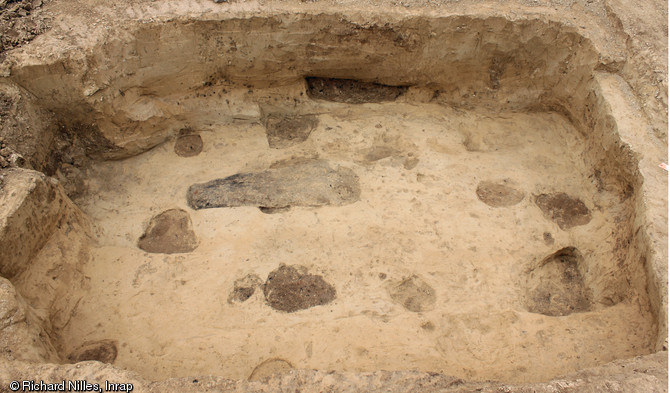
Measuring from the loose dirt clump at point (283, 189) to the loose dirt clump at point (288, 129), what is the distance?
0.25m

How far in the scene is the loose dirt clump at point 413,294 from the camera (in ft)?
9.99

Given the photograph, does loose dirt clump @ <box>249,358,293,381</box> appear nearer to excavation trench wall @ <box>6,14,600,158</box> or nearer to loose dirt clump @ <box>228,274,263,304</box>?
loose dirt clump @ <box>228,274,263,304</box>

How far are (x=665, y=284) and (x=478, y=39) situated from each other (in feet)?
6.70

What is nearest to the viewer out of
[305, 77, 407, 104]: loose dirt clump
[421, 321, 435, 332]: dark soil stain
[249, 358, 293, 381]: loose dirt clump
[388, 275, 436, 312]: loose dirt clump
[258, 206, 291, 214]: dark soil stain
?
[249, 358, 293, 381]: loose dirt clump

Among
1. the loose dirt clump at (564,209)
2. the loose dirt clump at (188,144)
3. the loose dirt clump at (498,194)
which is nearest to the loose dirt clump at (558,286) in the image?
the loose dirt clump at (564,209)

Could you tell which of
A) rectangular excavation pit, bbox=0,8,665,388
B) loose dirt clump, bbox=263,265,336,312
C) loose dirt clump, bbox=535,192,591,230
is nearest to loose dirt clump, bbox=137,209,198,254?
rectangular excavation pit, bbox=0,8,665,388

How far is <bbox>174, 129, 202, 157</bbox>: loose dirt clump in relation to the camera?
3.85 meters

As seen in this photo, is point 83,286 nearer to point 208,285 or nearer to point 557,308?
point 208,285

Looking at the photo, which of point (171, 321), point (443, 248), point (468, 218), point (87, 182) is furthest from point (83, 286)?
point (468, 218)

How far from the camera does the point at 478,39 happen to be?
12.1ft

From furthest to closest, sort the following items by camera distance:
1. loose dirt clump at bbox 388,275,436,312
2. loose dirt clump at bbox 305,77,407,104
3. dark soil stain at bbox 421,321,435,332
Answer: loose dirt clump at bbox 305,77,407,104
loose dirt clump at bbox 388,275,436,312
dark soil stain at bbox 421,321,435,332

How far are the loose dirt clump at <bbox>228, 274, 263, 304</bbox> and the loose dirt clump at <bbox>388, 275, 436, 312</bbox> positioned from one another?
810 millimetres

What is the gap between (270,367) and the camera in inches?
109

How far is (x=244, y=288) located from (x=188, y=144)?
133cm
